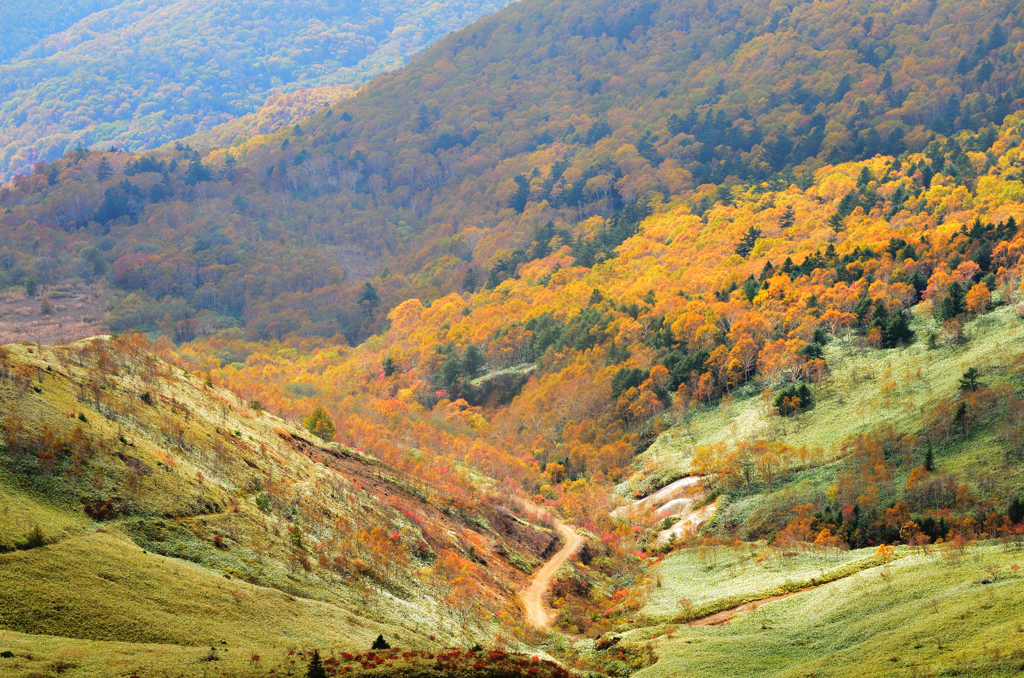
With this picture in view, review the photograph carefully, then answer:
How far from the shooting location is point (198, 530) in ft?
122

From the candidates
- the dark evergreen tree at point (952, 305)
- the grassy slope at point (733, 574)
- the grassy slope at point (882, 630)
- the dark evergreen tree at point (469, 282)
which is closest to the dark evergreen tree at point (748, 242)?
the dark evergreen tree at point (952, 305)

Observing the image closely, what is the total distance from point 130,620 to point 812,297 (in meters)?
88.5

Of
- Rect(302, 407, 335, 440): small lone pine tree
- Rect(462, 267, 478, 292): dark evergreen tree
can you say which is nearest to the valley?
Rect(302, 407, 335, 440): small lone pine tree

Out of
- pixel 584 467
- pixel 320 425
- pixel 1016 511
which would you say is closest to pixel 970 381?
pixel 1016 511

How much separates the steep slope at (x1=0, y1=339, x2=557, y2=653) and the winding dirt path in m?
1.42

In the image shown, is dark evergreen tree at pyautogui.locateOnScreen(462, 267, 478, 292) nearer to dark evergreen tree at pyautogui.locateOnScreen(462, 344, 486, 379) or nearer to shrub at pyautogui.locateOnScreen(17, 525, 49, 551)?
dark evergreen tree at pyautogui.locateOnScreen(462, 344, 486, 379)

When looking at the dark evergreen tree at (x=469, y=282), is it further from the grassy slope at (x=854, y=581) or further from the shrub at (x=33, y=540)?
the shrub at (x=33, y=540)

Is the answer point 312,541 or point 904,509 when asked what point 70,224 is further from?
point 904,509

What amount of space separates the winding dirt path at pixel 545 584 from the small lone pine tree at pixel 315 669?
78.9 ft

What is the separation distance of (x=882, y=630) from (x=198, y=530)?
31301 millimetres

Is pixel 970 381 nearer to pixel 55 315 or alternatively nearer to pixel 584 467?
pixel 584 467

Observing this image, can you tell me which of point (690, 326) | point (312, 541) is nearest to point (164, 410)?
point (312, 541)

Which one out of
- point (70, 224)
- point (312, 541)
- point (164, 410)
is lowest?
point (312, 541)

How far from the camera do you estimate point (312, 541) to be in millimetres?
43500
